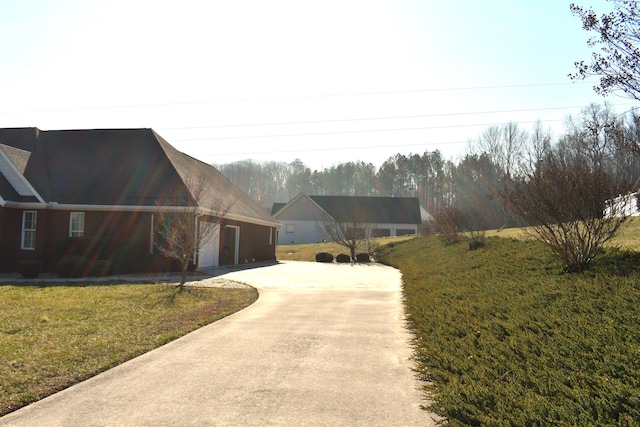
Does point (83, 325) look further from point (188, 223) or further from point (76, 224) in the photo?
point (76, 224)

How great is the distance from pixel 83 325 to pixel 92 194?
44.0 ft

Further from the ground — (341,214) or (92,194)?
(341,214)

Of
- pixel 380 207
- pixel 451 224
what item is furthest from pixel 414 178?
pixel 451 224

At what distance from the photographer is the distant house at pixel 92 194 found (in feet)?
61.5

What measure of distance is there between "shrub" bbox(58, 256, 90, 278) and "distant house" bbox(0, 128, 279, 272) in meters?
1.58

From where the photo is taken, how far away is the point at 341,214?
49.5m

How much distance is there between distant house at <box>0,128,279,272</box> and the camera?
18734mm

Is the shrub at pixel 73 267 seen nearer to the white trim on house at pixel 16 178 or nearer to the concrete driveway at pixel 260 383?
the white trim on house at pixel 16 178

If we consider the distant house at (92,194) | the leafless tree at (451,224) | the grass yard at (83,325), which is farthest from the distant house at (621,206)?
the distant house at (92,194)

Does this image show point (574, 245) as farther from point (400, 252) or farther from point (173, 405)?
point (400, 252)

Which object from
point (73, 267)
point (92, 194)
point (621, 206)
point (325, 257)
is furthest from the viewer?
point (325, 257)

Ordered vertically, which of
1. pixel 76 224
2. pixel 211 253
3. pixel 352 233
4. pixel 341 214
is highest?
pixel 341 214

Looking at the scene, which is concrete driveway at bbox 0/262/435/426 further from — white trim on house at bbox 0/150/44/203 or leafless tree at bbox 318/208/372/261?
leafless tree at bbox 318/208/372/261

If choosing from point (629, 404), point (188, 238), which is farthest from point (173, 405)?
point (188, 238)
